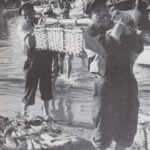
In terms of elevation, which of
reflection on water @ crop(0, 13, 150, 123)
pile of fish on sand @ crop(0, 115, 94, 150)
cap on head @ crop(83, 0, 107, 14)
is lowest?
reflection on water @ crop(0, 13, 150, 123)

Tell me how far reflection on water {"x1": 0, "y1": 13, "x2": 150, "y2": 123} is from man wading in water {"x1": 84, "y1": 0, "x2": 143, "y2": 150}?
1599 mm

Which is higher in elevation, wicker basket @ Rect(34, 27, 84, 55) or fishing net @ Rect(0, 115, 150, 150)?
wicker basket @ Rect(34, 27, 84, 55)

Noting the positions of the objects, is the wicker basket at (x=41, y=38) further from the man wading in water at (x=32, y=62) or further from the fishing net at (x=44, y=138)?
the fishing net at (x=44, y=138)

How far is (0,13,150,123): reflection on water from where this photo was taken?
16.1ft

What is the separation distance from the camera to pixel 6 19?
1641 cm

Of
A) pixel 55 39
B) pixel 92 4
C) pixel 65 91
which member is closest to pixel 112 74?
pixel 92 4

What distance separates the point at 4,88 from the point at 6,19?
10.7 m

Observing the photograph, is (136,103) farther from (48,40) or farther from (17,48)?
(17,48)

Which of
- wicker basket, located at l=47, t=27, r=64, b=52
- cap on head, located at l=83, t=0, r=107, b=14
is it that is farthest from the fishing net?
cap on head, located at l=83, t=0, r=107, b=14

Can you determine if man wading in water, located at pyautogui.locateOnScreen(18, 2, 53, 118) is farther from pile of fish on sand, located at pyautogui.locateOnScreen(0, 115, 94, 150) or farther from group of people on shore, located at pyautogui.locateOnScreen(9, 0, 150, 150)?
group of people on shore, located at pyautogui.locateOnScreen(9, 0, 150, 150)

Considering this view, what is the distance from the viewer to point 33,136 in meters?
3.59

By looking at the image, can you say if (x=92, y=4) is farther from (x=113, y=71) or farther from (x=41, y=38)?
(x=41, y=38)

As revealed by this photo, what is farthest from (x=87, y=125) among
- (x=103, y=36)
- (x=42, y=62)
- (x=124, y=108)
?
(x=103, y=36)

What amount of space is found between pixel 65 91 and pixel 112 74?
3.08 metres
